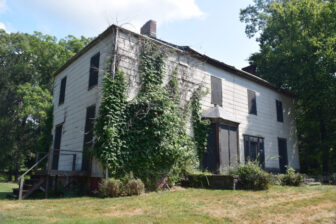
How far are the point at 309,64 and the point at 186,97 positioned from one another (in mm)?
10711

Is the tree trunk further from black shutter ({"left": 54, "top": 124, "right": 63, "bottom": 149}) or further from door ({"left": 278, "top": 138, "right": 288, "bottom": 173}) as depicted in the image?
black shutter ({"left": 54, "top": 124, "right": 63, "bottom": 149})

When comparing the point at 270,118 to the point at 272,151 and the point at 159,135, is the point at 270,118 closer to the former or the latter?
the point at 272,151

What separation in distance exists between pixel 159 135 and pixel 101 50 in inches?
193

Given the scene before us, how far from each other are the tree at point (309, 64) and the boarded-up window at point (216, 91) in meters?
7.26

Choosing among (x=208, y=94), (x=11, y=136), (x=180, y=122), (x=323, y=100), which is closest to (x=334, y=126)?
(x=323, y=100)

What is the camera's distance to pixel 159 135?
1134 centimetres

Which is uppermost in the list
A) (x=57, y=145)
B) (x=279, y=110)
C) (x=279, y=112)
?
(x=279, y=110)

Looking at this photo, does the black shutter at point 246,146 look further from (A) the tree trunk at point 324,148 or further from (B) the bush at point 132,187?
(B) the bush at point 132,187

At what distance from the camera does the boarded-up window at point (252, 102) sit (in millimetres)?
17500

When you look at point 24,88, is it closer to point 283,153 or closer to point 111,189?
point 111,189

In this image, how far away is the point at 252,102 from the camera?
17766 mm

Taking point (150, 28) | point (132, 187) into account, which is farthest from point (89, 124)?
point (150, 28)

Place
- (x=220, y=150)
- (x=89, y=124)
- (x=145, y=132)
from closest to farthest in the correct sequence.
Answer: (x=145, y=132) → (x=89, y=124) → (x=220, y=150)

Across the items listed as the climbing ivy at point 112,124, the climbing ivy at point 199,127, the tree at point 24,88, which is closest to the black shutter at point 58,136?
the climbing ivy at point 112,124
